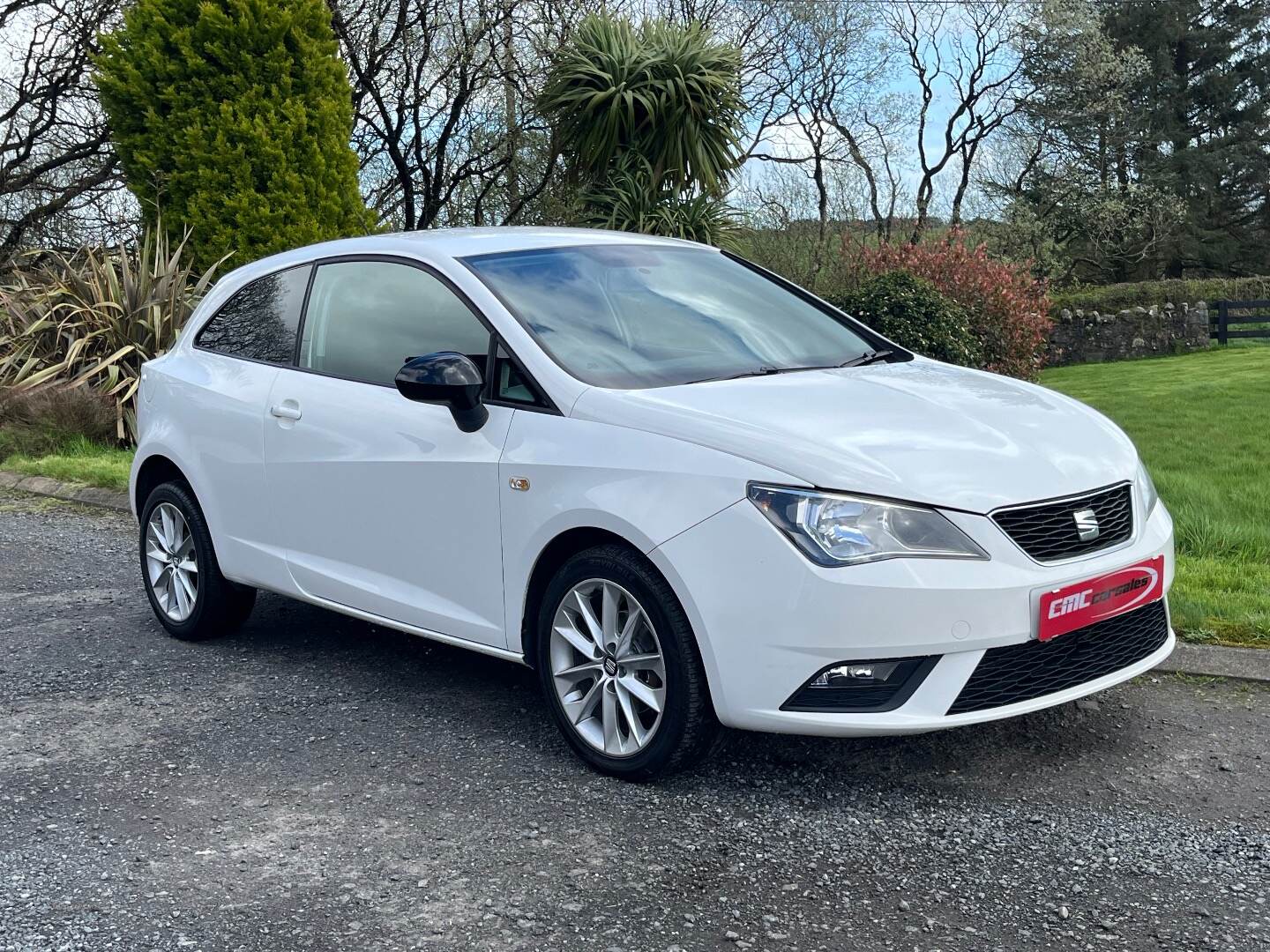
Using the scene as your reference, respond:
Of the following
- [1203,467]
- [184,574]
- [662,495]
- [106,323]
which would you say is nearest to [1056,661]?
[662,495]

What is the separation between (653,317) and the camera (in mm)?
4816

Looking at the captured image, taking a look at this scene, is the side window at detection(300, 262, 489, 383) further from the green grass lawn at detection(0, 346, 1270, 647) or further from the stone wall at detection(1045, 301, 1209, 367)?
the stone wall at detection(1045, 301, 1209, 367)

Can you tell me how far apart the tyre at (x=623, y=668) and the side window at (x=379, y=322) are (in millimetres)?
919

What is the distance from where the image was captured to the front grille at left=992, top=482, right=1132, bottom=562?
3789mm

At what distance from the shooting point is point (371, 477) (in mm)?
4816

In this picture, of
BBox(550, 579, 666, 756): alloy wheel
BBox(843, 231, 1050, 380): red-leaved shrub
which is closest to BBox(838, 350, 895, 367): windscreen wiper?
BBox(550, 579, 666, 756): alloy wheel

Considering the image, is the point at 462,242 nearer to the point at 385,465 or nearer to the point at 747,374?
the point at 385,465

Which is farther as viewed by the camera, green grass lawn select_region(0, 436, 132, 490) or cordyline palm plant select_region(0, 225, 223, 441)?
cordyline palm plant select_region(0, 225, 223, 441)

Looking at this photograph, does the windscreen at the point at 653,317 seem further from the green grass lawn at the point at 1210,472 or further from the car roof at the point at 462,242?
the green grass lawn at the point at 1210,472

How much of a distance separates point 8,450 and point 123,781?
8.52m

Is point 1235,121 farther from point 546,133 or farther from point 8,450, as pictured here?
point 8,450

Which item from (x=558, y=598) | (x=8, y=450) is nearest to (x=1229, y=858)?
(x=558, y=598)

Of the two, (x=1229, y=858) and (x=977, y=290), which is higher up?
(x=977, y=290)

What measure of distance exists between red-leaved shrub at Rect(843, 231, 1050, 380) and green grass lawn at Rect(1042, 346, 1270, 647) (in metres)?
1.12
